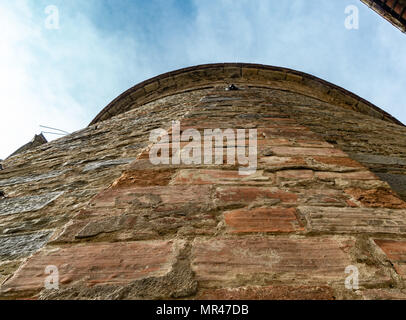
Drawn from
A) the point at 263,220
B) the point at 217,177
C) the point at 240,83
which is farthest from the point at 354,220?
the point at 240,83

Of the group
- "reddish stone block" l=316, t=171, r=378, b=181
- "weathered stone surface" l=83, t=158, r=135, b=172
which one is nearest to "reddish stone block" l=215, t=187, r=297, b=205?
"reddish stone block" l=316, t=171, r=378, b=181

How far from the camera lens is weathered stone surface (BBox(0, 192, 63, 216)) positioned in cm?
132

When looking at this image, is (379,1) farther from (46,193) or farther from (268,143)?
(46,193)

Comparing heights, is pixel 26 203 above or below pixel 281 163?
below

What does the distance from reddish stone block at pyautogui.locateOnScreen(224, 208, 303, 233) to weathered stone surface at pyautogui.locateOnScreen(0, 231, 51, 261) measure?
66cm

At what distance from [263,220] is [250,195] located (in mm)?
146

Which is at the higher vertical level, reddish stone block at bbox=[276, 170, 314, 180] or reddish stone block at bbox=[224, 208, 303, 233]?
reddish stone block at bbox=[276, 170, 314, 180]

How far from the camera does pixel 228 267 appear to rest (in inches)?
25.3

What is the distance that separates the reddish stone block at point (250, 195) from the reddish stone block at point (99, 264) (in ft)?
0.92

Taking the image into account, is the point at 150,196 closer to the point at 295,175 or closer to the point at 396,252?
the point at 295,175

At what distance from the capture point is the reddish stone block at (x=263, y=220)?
77 cm

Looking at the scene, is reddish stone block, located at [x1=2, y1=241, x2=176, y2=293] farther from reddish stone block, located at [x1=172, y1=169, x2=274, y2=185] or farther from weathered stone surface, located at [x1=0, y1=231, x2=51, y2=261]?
reddish stone block, located at [x1=172, y1=169, x2=274, y2=185]

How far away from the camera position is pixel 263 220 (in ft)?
2.65
